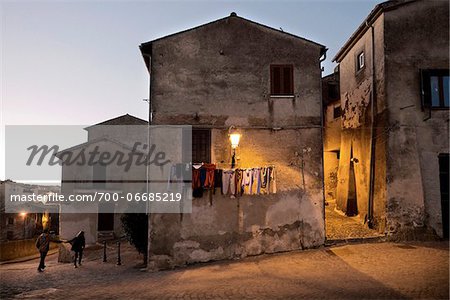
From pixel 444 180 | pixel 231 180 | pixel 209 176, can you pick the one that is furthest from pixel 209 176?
pixel 444 180

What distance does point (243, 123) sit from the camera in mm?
14336

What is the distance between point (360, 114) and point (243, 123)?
7626 millimetres

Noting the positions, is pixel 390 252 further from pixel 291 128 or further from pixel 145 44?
pixel 145 44

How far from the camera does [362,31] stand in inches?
712

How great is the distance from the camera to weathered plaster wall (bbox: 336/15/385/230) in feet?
53.2

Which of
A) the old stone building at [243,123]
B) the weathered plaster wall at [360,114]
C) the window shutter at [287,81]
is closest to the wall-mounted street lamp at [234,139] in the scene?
the old stone building at [243,123]

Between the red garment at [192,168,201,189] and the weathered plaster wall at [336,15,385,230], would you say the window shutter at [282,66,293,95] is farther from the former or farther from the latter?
the red garment at [192,168,201,189]

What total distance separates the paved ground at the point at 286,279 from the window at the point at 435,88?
564cm

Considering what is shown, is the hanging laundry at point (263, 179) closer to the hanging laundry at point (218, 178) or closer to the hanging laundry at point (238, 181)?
the hanging laundry at point (238, 181)

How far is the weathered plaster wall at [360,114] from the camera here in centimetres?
1620

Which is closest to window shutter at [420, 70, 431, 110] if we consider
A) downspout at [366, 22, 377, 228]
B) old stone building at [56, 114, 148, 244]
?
downspout at [366, 22, 377, 228]

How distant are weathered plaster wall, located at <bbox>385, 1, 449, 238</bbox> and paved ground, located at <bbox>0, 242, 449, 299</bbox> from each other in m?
1.39

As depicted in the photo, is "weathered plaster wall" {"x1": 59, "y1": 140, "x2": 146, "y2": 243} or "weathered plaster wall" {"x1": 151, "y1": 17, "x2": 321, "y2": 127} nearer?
"weathered plaster wall" {"x1": 151, "y1": 17, "x2": 321, "y2": 127}

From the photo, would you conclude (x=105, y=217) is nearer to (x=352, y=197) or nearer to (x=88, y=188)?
(x=88, y=188)
